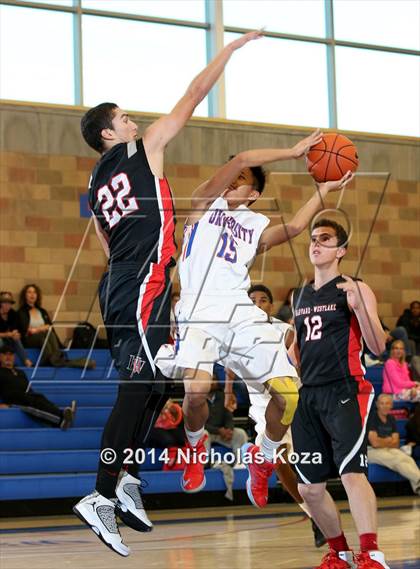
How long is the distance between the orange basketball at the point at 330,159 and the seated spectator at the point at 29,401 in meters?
6.67

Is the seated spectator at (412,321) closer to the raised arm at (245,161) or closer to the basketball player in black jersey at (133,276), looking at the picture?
the raised arm at (245,161)

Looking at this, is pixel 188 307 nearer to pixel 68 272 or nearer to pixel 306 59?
pixel 68 272

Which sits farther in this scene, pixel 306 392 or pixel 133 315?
pixel 306 392

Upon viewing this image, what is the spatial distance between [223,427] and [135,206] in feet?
23.1

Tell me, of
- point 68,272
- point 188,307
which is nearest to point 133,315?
point 188,307

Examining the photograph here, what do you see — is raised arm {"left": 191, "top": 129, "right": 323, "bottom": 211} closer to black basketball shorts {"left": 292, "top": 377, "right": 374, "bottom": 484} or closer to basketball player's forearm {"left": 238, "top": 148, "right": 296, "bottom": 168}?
basketball player's forearm {"left": 238, "top": 148, "right": 296, "bottom": 168}

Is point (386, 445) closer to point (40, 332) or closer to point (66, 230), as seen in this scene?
point (40, 332)

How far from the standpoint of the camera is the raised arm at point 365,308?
6.07 meters

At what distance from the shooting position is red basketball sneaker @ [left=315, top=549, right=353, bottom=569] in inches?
250

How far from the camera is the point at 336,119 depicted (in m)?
17.6

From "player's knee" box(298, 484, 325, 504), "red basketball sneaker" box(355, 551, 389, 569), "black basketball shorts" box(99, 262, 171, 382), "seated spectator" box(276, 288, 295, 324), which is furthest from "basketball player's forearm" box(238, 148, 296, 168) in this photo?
"seated spectator" box(276, 288, 295, 324)

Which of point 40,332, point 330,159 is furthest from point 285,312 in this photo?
point 330,159

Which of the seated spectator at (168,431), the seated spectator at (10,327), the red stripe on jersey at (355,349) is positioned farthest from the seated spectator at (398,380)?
the red stripe on jersey at (355,349)

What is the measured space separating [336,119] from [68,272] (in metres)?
5.56
